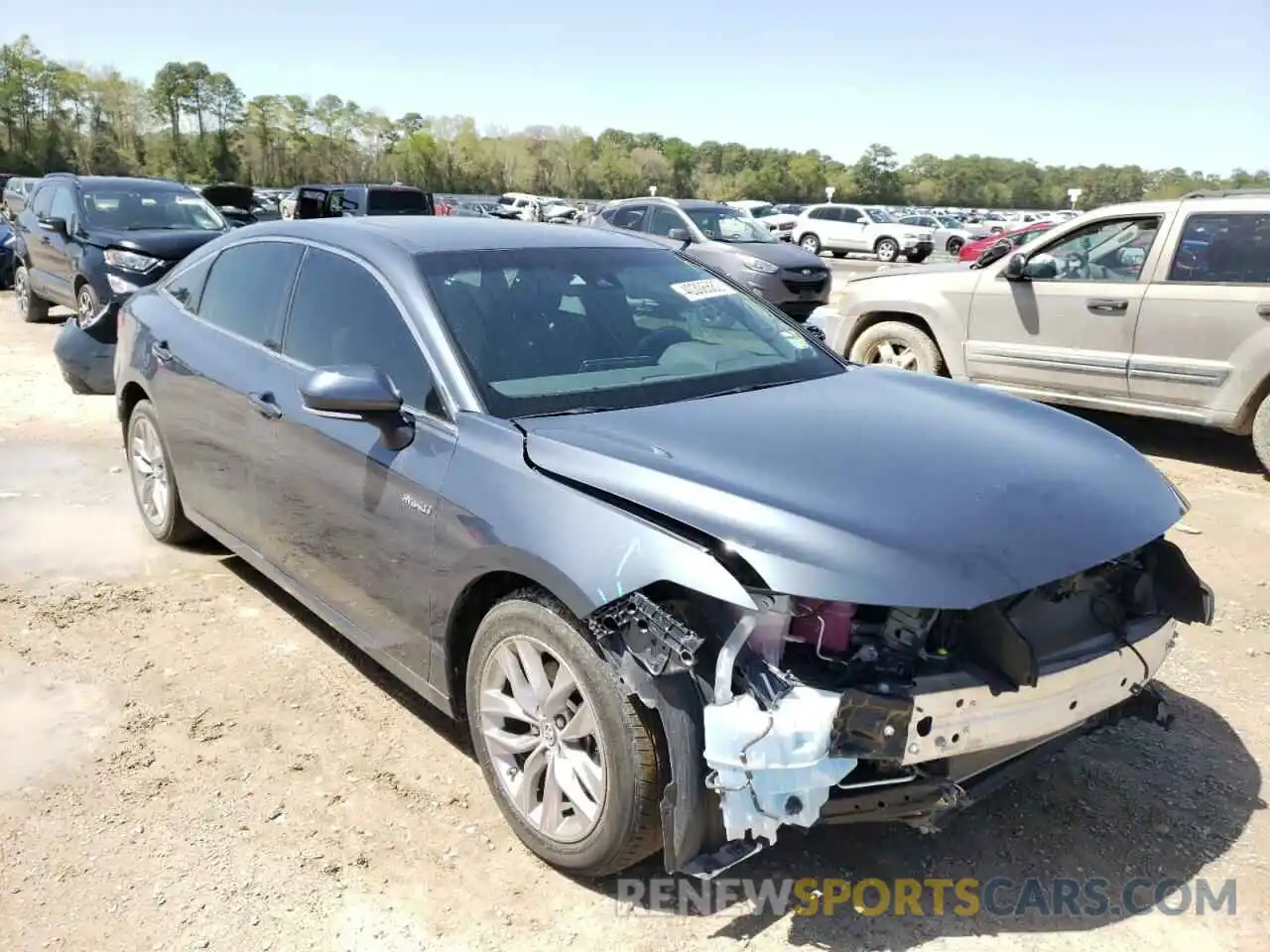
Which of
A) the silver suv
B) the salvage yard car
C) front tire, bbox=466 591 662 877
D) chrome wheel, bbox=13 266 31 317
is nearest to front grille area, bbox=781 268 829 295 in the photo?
the silver suv

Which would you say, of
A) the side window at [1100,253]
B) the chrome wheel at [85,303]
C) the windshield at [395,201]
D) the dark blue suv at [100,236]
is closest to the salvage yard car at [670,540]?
the side window at [1100,253]

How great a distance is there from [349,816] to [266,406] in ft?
5.17

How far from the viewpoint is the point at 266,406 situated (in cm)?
380

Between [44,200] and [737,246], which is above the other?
[44,200]

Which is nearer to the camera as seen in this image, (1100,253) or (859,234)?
(1100,253)

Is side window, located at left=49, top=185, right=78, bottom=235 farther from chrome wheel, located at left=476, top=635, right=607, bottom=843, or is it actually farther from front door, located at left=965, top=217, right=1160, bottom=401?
chrome wheel, located at left=476, top=635, right=607, bottom=843

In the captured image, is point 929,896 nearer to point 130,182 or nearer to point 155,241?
point 155,241

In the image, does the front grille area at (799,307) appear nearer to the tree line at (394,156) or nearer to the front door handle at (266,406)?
the front door handle at (266,406)

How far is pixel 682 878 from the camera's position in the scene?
277cm

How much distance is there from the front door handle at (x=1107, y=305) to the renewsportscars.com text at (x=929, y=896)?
5.20m

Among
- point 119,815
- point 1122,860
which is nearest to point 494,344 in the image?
point 119,815

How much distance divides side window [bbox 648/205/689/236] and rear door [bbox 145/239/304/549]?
11106 millimetres

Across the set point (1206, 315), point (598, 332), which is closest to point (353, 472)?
point (598, 332)

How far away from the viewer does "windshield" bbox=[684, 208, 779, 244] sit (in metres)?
15.3
